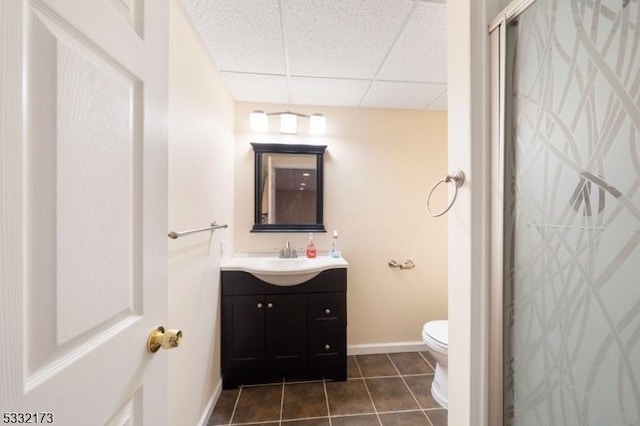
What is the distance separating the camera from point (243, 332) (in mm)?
1853

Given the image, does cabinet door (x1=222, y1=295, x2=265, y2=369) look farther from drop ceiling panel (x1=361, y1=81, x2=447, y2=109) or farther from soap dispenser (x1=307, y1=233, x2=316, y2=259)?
drop ceiling panel (x1=361, y1=81, x2=447, y2=109)

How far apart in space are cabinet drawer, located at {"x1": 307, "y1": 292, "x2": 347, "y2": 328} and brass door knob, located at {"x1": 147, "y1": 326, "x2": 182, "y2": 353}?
1286mm

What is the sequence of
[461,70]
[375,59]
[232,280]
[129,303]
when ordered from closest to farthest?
1. [129,303]
2. [461,70]
3. [375,59]
4. [232,280]

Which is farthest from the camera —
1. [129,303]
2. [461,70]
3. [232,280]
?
[232,280]

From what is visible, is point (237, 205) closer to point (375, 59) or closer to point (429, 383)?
point (375, 59)

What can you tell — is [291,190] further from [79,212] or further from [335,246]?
[79,212]

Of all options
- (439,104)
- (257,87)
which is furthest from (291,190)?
(439,104)

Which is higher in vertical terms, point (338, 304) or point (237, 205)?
point (237, 205)

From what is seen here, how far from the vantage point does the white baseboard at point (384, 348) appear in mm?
2305

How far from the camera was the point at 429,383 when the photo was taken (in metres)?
1.92

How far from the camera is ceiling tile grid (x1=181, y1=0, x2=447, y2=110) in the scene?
121cm

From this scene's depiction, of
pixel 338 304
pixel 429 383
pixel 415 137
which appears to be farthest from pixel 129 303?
pixel 415 137

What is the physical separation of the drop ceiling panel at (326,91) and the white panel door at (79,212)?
1314mm

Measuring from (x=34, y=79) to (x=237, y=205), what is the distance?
189 centimetres
